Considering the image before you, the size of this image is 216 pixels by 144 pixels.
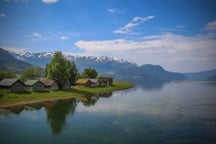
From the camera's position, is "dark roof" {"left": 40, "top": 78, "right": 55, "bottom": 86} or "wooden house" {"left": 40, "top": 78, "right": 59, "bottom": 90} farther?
"dark roof" {"left": 40, "top": 78, "right": 55, "bottom": 86}

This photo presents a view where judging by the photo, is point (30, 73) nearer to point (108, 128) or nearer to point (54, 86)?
point (54, 86)

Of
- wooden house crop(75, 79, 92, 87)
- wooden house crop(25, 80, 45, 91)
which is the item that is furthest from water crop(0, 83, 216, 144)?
wooden house crop(75, 79, 92, 87)

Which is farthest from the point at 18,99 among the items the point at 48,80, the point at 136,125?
the point at 136,125

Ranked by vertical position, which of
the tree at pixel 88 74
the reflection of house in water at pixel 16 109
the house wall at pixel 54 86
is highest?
the tree at pixel 88 74

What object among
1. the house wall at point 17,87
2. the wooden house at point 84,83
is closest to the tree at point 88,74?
the wooden house at point 84,83

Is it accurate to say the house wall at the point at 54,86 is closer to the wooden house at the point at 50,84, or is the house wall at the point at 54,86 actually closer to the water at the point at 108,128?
the wooden house at the point at 50,84

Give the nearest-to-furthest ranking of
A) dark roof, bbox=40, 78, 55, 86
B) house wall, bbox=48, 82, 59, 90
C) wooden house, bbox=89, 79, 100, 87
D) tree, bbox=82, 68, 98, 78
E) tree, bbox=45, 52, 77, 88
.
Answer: dark roof, bbox=40, 78, 55, 86, house wall, bbox=48, 82, 59, 90, tree, bbox=45, 52, 77, 88, wooden house, bbox=89, 79, 100, 87, tree, bbox=82, 68, 98, 78

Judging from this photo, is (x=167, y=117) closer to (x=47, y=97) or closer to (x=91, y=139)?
(x=91, y=139)

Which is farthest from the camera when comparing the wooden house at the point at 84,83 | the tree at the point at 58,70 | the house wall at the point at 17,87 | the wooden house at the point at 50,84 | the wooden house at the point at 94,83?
the wooden house at the point at 94,83

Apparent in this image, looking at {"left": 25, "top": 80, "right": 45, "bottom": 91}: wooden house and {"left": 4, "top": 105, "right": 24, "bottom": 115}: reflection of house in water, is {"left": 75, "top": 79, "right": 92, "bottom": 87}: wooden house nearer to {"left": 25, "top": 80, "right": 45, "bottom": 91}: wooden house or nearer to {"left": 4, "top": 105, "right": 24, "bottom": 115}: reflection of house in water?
{"left": 25, "top": 80, "right": 45, "bottom": 91}: wooden house

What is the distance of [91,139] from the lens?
1388 inches

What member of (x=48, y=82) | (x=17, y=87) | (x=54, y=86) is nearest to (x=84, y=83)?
(x=54, y=86)

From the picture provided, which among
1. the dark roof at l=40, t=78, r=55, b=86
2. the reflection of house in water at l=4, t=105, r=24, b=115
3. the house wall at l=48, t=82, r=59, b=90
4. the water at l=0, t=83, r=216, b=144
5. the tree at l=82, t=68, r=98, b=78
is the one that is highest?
the tree at l=82, t=68, r=98, b=78

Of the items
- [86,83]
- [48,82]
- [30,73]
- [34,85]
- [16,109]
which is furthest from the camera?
[30,73]
